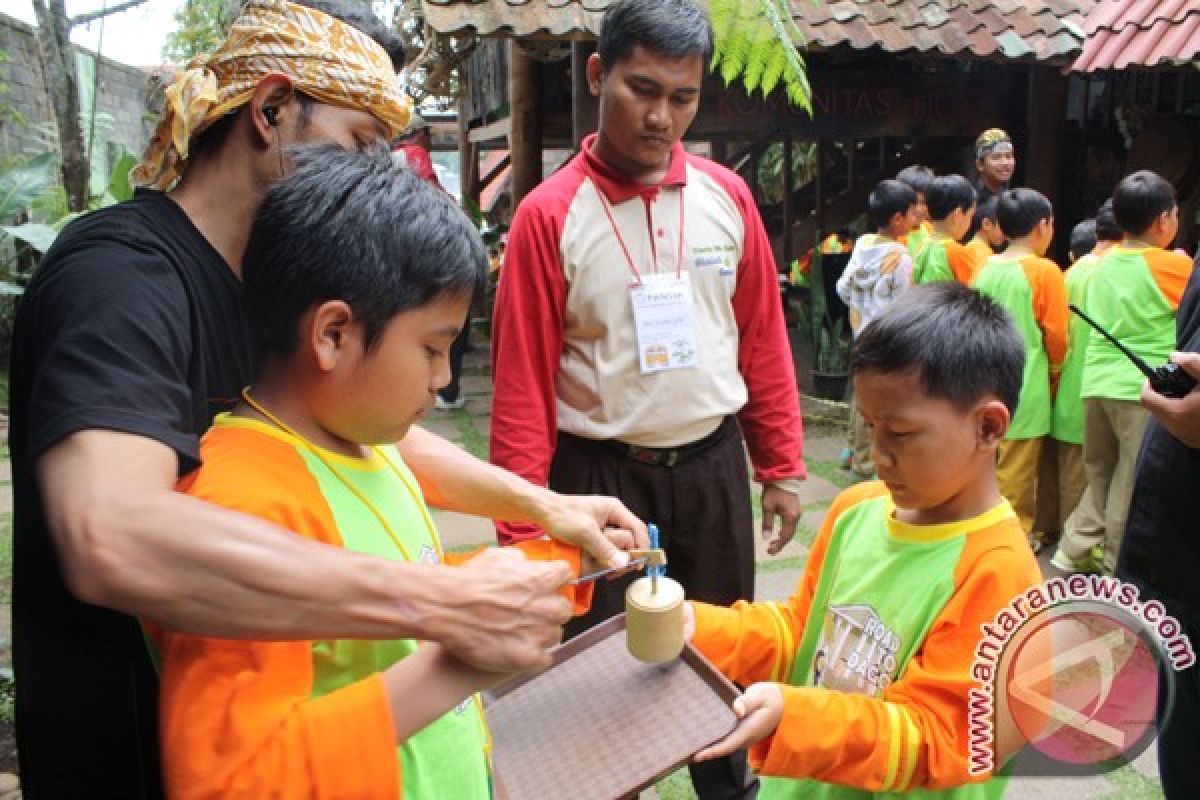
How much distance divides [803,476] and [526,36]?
3.03 metres

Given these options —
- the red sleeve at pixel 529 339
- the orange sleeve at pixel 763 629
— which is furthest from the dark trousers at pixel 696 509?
the orange sleeve at pixel 763 629

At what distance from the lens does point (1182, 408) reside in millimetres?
1906

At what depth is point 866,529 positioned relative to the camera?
166cm

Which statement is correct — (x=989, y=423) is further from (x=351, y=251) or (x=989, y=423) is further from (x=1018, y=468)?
(x=1018, y=468)

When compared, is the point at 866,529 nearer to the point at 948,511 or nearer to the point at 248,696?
the point at 948,511

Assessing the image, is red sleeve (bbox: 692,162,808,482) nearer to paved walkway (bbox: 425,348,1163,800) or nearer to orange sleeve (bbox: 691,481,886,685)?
orange sleeve (bbox: 691,481,886,685)

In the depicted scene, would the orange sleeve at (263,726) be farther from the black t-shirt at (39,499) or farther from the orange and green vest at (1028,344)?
the orange and green vest at (1028,344)

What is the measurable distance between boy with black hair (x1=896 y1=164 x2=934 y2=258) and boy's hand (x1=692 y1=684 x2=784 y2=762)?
4.37 metres

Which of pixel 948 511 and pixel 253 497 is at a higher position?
pixel 253 497

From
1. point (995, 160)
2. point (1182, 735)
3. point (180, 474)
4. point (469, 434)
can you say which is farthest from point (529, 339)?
point (995, 160)

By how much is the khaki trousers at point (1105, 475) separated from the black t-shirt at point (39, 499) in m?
3.90

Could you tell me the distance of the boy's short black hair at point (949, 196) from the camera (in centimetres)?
507

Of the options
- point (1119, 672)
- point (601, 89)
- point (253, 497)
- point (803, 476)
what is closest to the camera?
point (253, 497)

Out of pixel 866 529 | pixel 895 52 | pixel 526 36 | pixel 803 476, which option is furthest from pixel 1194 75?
pixel 866 529
